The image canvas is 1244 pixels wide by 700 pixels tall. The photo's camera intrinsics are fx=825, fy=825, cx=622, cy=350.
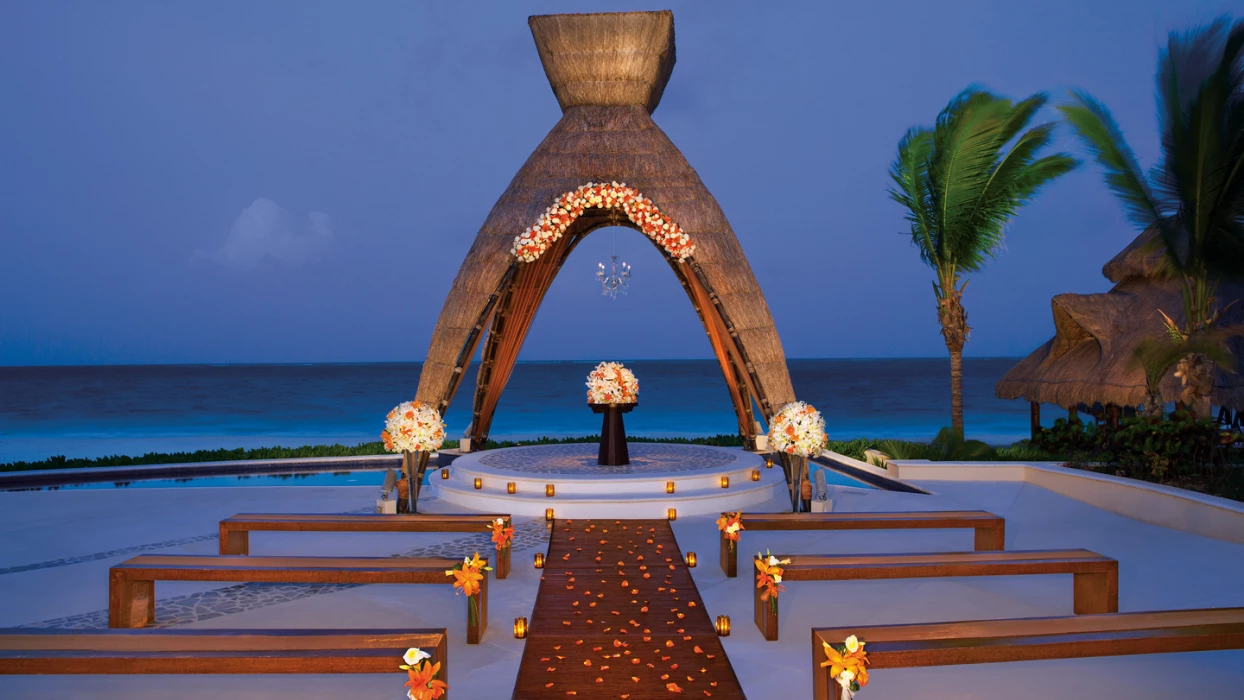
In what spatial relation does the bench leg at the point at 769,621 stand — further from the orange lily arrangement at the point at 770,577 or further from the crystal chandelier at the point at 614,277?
the crystal chandelier at the point at 614,277

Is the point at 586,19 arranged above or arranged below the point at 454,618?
above

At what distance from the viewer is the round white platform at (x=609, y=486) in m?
7.97

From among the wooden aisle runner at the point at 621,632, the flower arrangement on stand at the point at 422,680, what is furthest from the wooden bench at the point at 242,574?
the flower arrangement on stand at the point at 422,680

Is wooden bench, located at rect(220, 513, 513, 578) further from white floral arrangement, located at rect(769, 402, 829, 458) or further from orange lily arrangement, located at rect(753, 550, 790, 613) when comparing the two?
white floral arrangement, located at rect(769, 402, 829, 458)

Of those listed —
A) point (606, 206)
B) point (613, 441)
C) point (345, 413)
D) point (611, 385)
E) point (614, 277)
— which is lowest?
point (345, 413)

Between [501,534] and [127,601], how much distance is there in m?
2.21

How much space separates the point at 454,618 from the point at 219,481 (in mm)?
7911

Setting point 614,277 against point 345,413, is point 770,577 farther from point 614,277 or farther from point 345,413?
point 345,413

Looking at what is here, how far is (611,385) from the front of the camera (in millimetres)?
9125

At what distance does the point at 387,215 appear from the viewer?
28453 millimetres

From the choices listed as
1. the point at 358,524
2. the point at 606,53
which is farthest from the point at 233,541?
the point at 606,53

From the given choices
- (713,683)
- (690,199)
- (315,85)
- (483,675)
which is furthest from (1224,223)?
(315,85)

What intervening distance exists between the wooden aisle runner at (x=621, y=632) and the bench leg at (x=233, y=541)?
2.31 metres

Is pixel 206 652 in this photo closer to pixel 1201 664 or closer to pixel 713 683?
pixel 713 683
